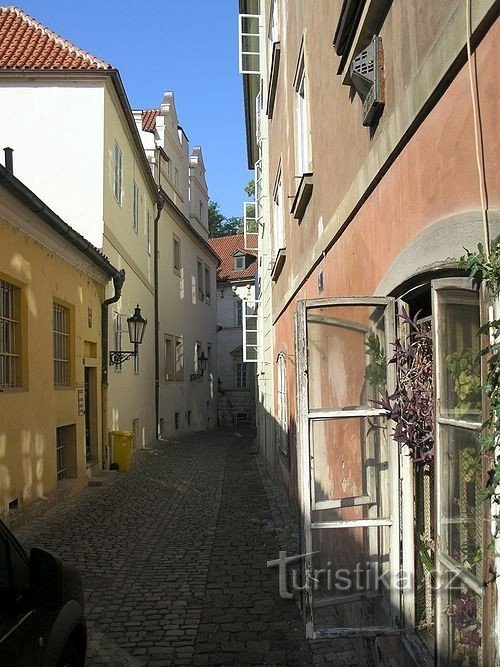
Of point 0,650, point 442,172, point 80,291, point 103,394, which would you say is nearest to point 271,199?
point 80,291

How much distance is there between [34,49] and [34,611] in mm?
14703

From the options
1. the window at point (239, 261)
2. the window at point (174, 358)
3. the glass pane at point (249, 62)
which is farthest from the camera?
the window at point (239, 261)

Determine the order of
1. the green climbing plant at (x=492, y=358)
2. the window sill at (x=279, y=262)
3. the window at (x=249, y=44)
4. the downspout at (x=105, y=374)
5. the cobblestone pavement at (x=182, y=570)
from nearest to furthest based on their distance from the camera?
the green climbing plant at (x=492, y=358)
the cobblestone pavement at (x=182, y=570)
the window sill at (x=279, y=262)
the downspout at (x=105, y=374)
the window at (x=249, y=44)

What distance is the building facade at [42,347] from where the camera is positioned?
8.33 meters

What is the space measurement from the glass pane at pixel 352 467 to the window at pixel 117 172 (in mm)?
11411

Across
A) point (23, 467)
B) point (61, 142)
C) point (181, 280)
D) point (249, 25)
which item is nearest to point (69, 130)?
point (61, 142)

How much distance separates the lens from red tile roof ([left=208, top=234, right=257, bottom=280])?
130 feet

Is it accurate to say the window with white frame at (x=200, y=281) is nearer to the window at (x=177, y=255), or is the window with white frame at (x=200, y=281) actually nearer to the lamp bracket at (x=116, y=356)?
the window at (x=177, y=255)

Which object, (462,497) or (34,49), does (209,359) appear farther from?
(462,497)

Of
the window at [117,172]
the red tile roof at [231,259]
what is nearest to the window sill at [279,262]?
the window at [117,172]

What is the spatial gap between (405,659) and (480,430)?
5.43ft

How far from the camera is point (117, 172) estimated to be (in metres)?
15.5

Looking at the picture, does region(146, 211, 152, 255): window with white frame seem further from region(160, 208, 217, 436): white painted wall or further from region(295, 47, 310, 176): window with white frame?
region(295, 47, 310, 176): window with white frame

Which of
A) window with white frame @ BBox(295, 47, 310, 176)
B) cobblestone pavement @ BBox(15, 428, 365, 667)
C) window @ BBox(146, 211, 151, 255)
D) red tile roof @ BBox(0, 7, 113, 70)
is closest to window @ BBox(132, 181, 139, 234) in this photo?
window @ BBox(146, 211, 151, 255)
